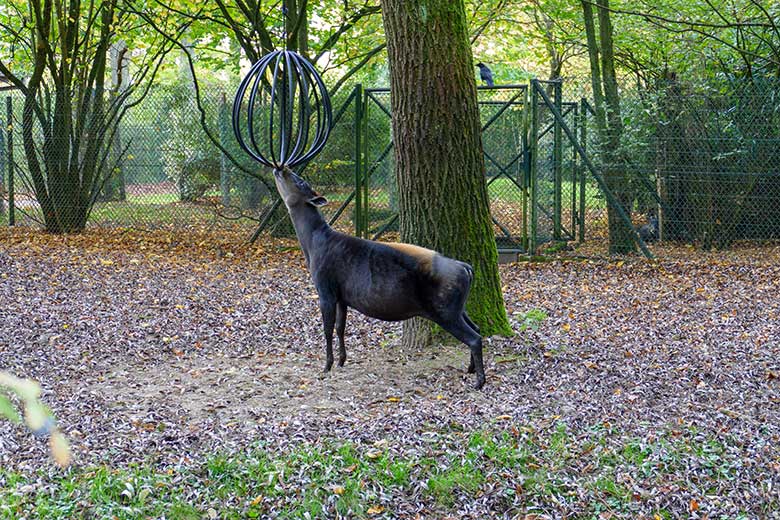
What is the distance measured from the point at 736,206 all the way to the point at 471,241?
20.1 ft

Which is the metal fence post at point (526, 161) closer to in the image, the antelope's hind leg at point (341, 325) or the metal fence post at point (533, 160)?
the metal fence post at point (533, 160)

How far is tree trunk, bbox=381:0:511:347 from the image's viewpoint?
18.6 feet

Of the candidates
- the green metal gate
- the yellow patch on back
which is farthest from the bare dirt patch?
the green metal gate

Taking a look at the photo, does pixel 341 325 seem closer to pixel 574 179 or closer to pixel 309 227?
pixel 309 227

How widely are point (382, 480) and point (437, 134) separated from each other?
2512 mm

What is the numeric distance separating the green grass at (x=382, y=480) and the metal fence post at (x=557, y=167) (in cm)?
670

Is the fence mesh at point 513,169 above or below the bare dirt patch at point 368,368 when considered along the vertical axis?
above

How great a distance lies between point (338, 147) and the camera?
39.0 feet

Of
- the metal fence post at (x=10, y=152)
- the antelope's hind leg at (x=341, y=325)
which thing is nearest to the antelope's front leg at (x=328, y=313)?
the antelope's hind leg at (x=341, y=325)

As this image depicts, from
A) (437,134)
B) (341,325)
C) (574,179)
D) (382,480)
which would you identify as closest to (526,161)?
(574,179)

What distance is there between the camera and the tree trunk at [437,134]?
567 cm

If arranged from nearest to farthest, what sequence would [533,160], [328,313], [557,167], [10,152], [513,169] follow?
1. [328,313]
2. [533,160]
3. [557,167]
4. [513,169]
5. [10,152]

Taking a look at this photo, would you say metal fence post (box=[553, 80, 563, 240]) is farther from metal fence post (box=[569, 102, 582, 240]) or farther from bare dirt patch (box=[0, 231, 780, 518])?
bare dirt patch (box=[0, 231, 780, 518])

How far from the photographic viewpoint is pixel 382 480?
3.93 metres
